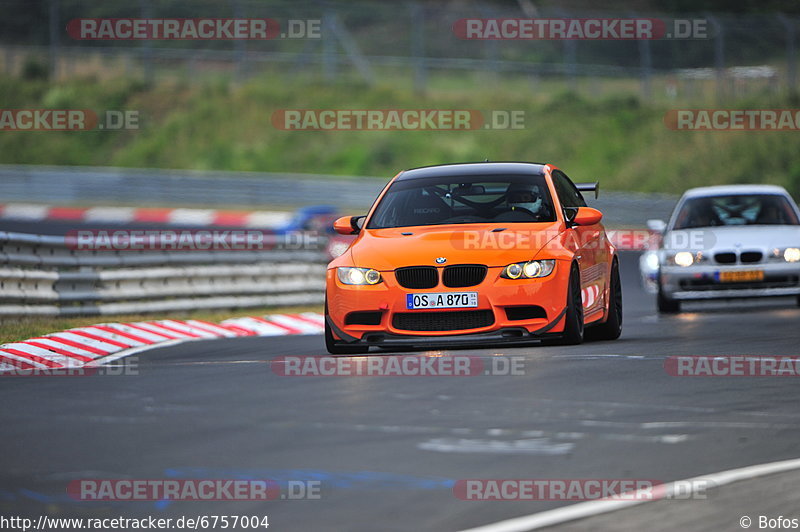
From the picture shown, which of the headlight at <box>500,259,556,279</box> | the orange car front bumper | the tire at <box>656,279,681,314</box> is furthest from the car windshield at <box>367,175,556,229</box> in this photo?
the tire at <box>656,279,681,314</box>

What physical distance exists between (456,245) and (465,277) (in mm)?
307

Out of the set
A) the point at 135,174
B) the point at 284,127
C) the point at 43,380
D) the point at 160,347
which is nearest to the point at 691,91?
the point at 284,127

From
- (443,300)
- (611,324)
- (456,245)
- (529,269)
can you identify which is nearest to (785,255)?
(611,324)

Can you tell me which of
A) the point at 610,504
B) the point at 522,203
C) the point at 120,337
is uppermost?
the point at 522,203

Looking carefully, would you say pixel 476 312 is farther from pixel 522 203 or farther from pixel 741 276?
pixel 741 276

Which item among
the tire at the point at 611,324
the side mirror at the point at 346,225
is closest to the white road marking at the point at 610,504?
the side mirror at the point at 346,225

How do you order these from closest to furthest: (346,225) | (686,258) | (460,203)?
(346,225) < (460,203) < (686,258)

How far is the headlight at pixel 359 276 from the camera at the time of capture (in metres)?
11.6

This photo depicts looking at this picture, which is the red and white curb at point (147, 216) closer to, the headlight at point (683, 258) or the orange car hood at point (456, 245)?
the headlight at point (683, 258)

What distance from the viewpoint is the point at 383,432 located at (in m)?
7.82

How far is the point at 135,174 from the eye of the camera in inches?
1781

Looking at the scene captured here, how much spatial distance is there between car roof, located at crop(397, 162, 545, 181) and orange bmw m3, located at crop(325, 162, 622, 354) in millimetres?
310

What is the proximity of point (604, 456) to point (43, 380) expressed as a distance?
16.1 ft

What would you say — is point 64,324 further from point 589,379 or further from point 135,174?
point 135,174
